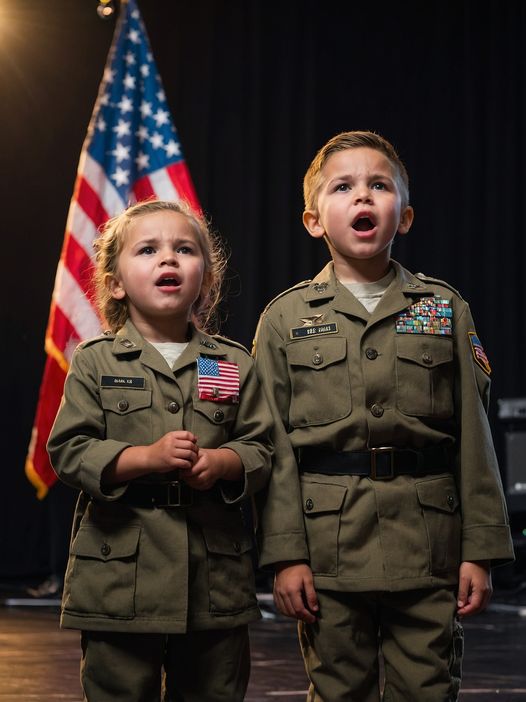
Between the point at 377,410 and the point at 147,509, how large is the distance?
16.6 inches

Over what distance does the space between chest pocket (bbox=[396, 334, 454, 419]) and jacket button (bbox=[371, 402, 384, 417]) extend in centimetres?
3

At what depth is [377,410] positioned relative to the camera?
1.74m

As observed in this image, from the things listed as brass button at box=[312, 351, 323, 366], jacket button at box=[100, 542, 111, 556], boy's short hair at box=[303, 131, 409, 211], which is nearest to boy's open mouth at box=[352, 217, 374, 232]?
boy's short hair at box=[303, 131, 409, 211]

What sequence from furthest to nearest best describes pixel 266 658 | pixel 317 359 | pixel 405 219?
pixel 266 658
pixel 405 219
pixel 317 359

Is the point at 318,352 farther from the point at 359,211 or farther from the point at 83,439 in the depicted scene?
the point at 83,439

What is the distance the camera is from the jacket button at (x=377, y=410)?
1738mm

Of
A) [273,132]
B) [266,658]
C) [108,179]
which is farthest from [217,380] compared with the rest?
[273,132]

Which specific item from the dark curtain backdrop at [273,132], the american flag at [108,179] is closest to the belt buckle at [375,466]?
the american flag at [108,179]

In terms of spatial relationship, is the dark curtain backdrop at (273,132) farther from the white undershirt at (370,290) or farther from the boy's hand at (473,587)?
the boy's hand at (473,587)

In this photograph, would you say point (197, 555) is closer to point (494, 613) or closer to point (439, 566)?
point (439, 566)

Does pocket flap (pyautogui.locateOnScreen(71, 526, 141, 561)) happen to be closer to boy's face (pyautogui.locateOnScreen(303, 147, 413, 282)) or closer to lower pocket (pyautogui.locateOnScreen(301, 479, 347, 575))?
lower pocket (pyautogui.locateOnScreen(301, 479, 347, 575))

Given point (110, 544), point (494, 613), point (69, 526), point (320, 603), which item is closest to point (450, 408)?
point (320, 603)

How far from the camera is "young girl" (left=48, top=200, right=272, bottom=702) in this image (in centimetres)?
159

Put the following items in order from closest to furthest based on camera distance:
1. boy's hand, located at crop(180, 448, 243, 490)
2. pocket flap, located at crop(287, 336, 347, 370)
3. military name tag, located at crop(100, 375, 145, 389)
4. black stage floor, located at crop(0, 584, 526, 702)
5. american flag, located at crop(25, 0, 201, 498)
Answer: boy's hand, located at crop(180, 448, 243, 490), military name tag, located at crop(100, 375, 145, 389), pocket flap, located at crop(287, 336, 347, 370), black stage floor, located at crop(0, 584, 526, 702), american flag, located at crop(25, 0, 201, 498)
